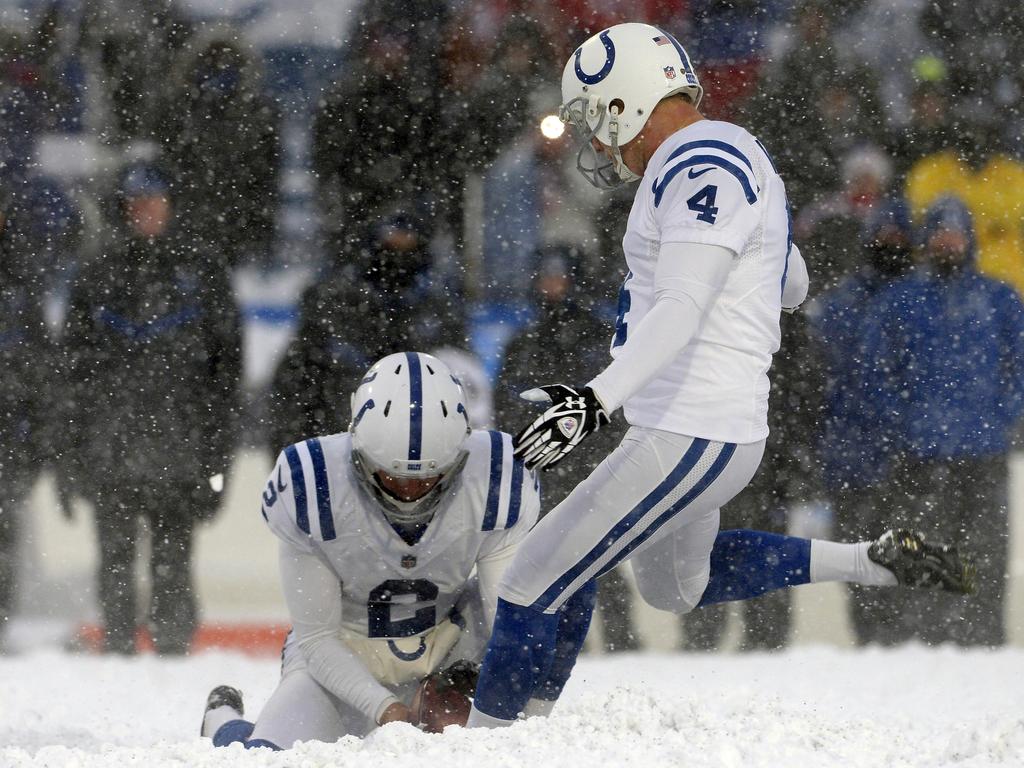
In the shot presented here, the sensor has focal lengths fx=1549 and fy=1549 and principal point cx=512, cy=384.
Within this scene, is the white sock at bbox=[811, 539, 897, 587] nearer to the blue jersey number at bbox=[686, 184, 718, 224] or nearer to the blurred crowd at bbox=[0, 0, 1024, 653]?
the blue jersey number at bbox=[686, 184, 718, 224]

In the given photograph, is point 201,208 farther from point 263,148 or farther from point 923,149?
point 923,149

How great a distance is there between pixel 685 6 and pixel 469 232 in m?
1.06

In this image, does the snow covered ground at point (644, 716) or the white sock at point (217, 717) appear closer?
the snow covered ground at point (644, 716)

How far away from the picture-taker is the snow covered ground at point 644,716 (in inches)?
106

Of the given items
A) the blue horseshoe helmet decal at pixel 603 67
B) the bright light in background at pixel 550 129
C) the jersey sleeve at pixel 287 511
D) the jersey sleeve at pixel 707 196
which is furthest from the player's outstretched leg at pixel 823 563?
the bright light in background at pixel 550 129

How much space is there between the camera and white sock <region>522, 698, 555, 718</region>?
343 cm

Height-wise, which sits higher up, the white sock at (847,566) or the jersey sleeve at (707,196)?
the jersey sleeve at (707,196)

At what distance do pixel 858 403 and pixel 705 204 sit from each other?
2367 millimetres

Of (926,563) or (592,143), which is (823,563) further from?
(592,143)

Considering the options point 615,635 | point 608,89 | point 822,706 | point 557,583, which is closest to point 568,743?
point 557,583

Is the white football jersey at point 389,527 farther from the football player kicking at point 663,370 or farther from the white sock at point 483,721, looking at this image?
the white sock at point 483,721

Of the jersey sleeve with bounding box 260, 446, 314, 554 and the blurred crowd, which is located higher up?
the blurred crowd

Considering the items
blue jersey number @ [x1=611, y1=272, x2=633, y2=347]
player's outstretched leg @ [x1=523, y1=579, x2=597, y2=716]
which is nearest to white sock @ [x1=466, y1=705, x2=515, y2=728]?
player's outstretched leg @ [x1=523, y1=579, x2=597, y2=716]

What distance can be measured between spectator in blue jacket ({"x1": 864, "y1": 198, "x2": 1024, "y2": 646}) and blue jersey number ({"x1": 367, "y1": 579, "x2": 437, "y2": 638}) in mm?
2077
